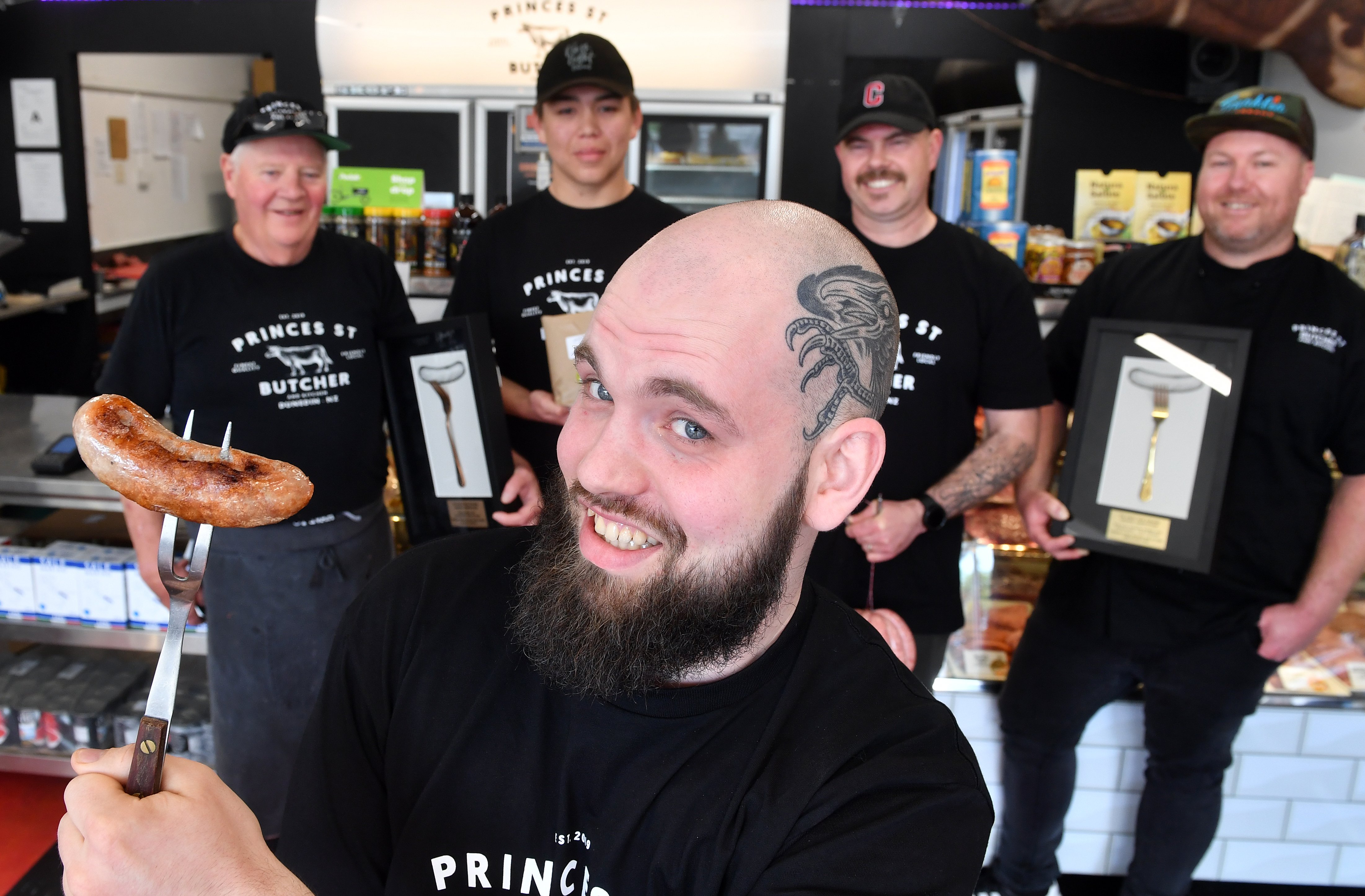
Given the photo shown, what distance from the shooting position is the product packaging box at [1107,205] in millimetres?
3578

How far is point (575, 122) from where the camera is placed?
8.18 ft

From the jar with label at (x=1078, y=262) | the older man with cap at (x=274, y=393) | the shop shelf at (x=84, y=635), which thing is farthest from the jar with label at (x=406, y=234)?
the jar with label at (x=1078, y=262)

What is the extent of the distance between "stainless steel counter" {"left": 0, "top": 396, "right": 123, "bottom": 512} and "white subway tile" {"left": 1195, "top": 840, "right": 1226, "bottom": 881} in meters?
3.07

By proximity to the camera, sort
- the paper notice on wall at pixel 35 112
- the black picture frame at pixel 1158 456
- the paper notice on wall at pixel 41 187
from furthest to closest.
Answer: the paper notice on wall at pixel 41 187
the paper notice on wall at pixel 35 112
the black picture frame at pixel 1158 456

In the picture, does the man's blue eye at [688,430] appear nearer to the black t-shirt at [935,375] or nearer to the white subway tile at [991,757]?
the black t-shirt at [935,375]

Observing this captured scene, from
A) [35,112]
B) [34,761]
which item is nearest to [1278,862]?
[34,761]

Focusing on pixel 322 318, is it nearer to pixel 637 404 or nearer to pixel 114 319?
pixel 637 404

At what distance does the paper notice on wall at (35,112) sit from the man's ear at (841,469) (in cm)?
669

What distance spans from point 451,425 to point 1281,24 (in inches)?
139

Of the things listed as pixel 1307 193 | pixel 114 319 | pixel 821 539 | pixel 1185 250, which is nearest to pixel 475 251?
pixel 821 539

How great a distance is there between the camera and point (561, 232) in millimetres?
2523

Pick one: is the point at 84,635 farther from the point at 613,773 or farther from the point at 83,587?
the point at 613,773

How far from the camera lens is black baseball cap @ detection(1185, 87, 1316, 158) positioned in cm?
226

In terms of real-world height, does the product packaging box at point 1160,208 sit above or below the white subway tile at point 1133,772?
above
